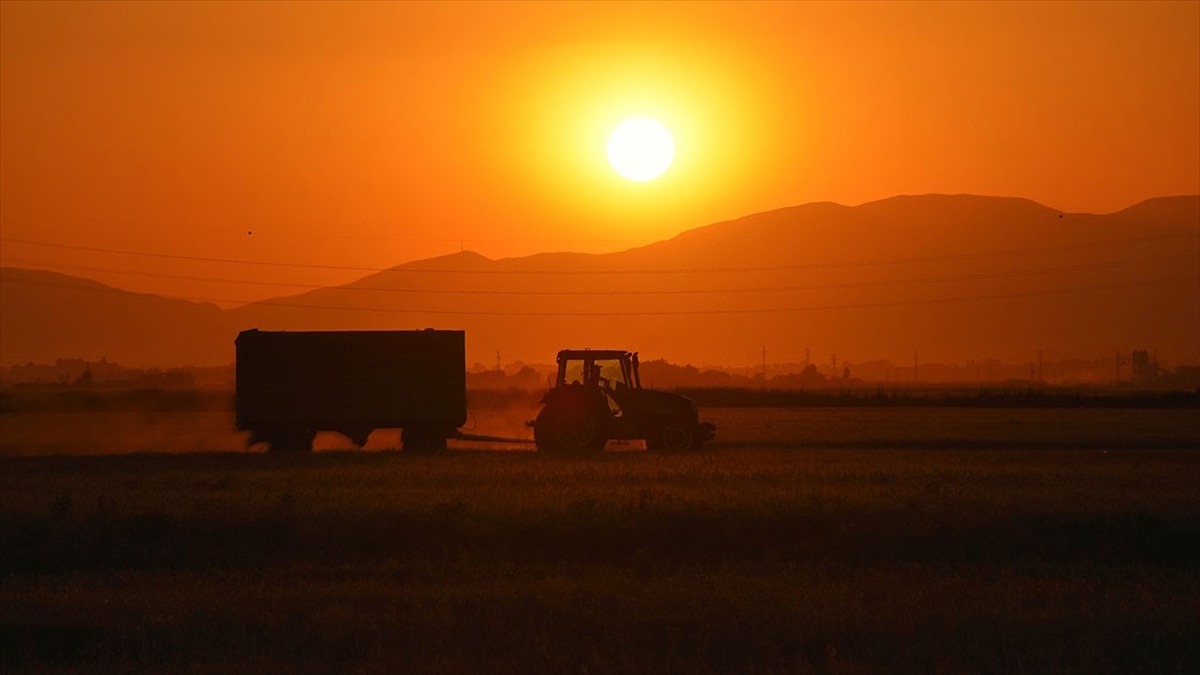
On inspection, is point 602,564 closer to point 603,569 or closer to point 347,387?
point 603,569

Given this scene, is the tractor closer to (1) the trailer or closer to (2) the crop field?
(2) the crop field

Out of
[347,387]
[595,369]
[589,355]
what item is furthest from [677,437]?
[347,387]

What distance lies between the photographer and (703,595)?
15.9m

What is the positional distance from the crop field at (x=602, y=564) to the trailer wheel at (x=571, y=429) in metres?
1.79

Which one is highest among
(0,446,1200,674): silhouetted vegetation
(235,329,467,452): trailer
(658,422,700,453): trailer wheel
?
(235,329,467,452): trailer

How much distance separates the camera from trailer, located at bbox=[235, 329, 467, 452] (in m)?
38.9

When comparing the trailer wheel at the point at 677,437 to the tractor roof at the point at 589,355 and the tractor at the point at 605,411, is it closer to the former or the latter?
the tractor at the point at 605,411

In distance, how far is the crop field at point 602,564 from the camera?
1365 centimetres

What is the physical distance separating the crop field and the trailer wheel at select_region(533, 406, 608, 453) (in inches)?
70.4

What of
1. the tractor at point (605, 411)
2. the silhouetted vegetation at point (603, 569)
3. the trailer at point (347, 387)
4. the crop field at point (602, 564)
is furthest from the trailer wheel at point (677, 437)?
the trailer at point (347, 387)

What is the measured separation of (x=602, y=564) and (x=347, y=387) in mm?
21564

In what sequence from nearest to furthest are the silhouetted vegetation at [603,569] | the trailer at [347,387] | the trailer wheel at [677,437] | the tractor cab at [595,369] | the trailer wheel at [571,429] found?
the silhouetted vegetation at [603,569]
the trailer wheel at [571,429]
the tractor cab at [595,369]
the trailer wheel at [677,437]
the trailer at [347,387]

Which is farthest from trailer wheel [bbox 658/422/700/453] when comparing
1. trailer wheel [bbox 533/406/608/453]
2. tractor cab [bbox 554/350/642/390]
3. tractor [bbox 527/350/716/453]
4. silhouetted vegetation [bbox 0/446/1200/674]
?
silhouetted vegetation [bbox 0/446/1200/674]

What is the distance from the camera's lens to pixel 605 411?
35844 millimetres
